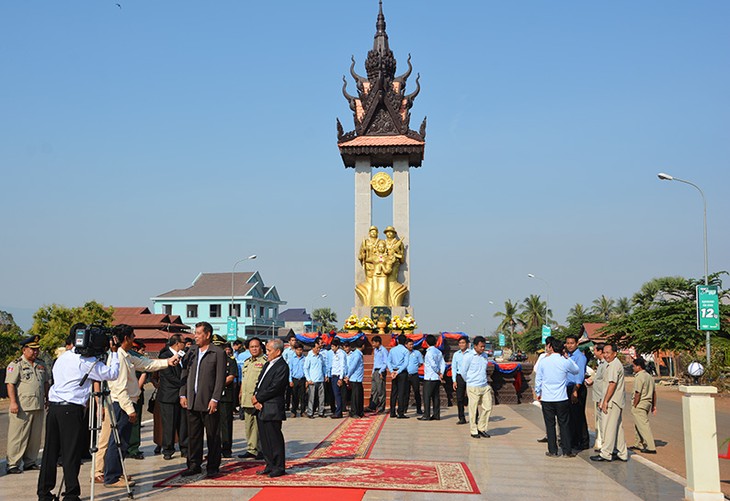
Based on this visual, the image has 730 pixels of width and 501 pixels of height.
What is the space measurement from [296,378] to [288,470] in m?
6.70

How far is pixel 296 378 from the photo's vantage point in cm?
1466

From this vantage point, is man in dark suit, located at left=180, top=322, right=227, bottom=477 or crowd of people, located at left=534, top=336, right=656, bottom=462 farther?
crowd of people, located at left=534, top=336, right=656, bottom=462

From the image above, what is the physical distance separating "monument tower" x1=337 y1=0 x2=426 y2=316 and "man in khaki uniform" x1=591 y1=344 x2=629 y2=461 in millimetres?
13791

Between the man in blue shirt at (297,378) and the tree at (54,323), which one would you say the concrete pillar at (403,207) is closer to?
the man in blue shirt at (297,378)

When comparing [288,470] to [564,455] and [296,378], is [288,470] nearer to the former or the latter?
[564,455]

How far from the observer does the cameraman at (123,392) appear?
7.36 m

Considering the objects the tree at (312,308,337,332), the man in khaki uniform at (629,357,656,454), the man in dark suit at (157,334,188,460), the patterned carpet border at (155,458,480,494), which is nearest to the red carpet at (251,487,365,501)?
the patterned carpet border at (155,458,480,494)

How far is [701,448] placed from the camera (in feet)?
22.3

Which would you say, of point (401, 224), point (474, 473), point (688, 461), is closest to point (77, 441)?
point (474, 473)

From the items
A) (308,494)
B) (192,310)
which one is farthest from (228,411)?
(192,310)

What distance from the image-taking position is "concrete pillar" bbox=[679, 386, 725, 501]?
671 cm

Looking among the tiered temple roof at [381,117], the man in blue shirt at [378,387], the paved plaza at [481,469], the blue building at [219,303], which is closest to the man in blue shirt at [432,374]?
the paved plaza at [481,469]

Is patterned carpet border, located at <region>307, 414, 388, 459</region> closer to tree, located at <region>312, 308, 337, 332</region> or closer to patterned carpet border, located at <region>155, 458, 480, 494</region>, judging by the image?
patterned carpet border, located at <region>155, 458, 480, 494</region>

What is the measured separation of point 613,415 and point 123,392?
6.48 m
